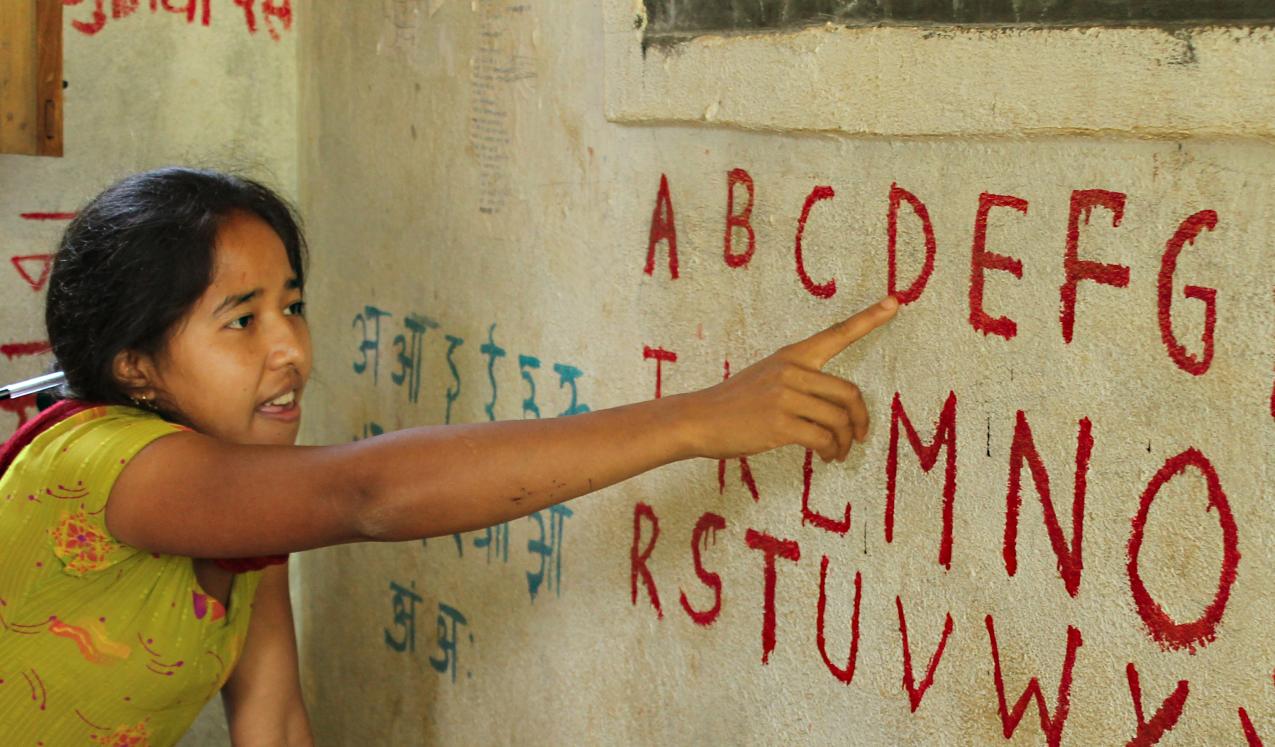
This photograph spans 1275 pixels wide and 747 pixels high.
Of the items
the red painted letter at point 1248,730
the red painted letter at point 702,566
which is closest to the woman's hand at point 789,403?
the red painted letter at point 702,566

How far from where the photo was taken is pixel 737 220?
208 cm

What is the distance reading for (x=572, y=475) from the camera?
1697 mm

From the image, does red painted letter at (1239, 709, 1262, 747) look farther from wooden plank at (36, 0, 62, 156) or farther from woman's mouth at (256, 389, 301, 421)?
wooden plank at (36, 0, 62, 156)

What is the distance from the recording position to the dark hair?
6.40 ft

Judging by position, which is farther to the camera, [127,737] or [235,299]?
[127,737]

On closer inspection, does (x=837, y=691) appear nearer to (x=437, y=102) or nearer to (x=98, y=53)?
(x=437, y=102)

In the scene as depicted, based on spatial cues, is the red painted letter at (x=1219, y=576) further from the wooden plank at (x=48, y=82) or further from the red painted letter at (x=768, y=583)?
the wooden plank at (x=48, y=82)

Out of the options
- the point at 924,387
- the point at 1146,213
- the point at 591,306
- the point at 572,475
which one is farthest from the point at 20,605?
the point at 1146,213

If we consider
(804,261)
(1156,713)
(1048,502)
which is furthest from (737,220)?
(1156,713)

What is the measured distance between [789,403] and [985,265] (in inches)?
11.1

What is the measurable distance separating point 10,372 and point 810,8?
2.13m

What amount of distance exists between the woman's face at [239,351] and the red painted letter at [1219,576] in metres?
1.13

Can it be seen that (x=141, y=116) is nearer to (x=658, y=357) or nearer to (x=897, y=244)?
(x=658, y=357)

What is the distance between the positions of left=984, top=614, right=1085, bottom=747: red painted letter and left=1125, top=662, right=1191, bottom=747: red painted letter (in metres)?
0.08
